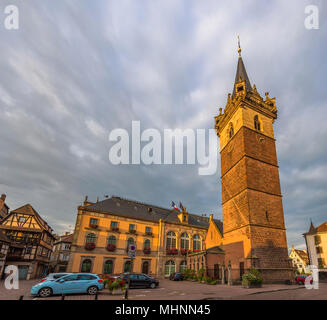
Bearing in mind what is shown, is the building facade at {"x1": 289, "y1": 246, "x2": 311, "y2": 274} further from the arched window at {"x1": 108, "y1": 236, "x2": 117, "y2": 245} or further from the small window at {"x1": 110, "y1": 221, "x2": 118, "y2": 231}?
the small window at {"x1": 110, "y1": 221, "x2": 118, "y2": 231}

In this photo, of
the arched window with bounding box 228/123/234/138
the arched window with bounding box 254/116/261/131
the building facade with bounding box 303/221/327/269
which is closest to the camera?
the arched window with bounding box 254/116/261/131

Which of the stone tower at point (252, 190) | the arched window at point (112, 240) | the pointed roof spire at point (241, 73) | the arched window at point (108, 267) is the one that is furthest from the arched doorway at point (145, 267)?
the pointed roof spire at point (241, 73)

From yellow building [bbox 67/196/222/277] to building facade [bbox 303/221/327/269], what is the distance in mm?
25448

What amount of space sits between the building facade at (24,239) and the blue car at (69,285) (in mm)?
20773

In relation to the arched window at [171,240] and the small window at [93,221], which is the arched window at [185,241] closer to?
the arched window at [171,240]

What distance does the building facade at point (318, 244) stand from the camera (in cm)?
4277

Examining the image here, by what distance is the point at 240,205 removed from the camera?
23.6 meters

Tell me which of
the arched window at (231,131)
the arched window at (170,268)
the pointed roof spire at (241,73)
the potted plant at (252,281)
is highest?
the pointed roof spire at (241,73)

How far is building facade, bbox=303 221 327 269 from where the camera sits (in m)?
Answer: 42.8

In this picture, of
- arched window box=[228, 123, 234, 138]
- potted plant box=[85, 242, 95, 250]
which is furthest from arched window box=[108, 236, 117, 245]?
arched window box=[228, 123, 234, 138]

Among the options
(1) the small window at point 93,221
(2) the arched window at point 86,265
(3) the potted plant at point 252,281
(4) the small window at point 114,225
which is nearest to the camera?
(3) the potted plant at point 252,281
